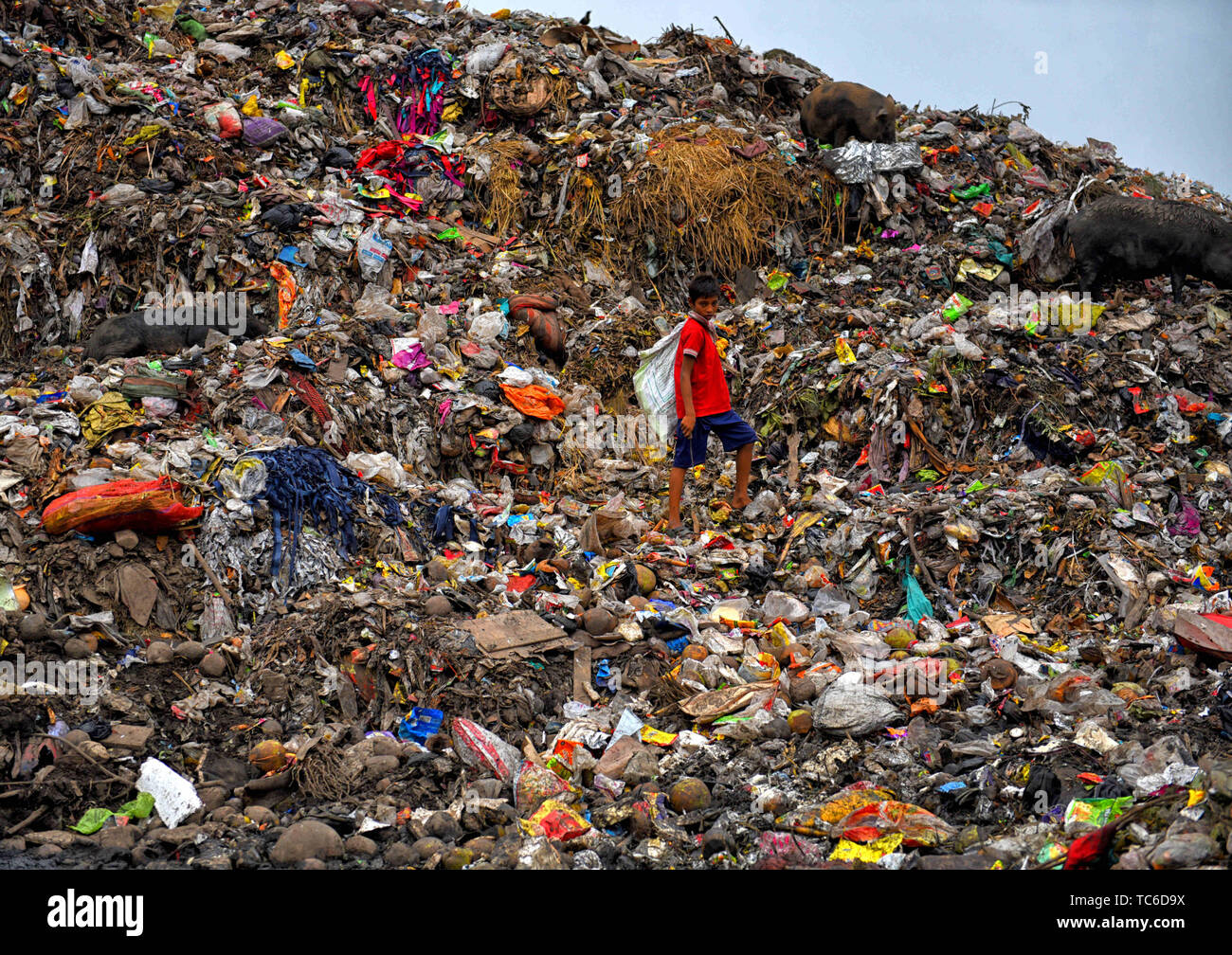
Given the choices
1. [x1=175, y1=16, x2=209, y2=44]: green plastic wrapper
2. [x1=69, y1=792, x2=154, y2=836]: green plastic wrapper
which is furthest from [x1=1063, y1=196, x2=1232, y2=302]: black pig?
[x1=175, y1=16, x2=209, y2=44]: green plastic wrapper

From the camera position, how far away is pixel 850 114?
355 inches

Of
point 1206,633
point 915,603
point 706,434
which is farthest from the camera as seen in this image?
A: point 706,434

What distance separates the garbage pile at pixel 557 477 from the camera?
10.5 feet

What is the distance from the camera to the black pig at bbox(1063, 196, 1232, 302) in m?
7.10

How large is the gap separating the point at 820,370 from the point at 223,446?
3.97 meters

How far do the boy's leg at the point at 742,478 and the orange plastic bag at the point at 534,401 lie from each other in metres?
1.37

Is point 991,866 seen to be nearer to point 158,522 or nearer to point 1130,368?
point 158,522

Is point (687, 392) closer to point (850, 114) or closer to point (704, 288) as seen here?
point (704, 288)

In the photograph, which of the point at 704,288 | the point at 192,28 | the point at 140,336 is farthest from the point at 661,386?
the point at 192,28

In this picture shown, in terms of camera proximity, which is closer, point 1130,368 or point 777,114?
point 1130,368

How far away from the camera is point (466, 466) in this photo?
6.09 metres

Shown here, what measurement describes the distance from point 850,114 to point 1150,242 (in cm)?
305

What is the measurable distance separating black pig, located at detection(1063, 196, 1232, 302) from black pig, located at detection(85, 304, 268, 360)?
6.35 metres

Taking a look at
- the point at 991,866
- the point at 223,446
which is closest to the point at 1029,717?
the point at 991,866
